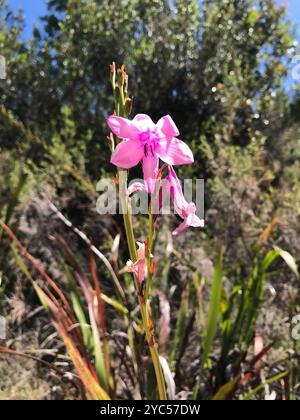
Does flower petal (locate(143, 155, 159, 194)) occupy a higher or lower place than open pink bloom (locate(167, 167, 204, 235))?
higher

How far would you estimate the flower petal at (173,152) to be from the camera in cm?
58

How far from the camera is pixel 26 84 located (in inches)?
195

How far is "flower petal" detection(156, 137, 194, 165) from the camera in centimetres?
58

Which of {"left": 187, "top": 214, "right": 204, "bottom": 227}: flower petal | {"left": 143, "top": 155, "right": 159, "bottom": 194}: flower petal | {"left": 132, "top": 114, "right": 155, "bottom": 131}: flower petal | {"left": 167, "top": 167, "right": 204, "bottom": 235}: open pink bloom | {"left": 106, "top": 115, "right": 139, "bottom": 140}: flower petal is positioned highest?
{"left": 132, "top": 114, "right": 155, "bottom": 131}: flower petal

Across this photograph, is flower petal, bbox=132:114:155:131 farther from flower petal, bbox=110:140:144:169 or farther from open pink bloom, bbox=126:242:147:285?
open pink bloom, bbox=126:242:147:285

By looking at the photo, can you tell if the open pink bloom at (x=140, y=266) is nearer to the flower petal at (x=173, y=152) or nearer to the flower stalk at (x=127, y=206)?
the flower stalk at (x=127, y=206)

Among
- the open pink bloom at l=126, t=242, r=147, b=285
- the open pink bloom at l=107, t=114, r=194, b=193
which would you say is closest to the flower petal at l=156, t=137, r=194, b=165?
the open pink bloom at l=107, t=114, r=194, b=193

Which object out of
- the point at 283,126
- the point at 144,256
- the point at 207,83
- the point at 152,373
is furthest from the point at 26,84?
the point at 144,256

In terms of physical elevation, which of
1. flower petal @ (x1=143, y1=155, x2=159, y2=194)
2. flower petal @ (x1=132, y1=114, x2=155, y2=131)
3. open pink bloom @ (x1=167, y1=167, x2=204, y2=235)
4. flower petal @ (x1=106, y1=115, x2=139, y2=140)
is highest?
flower petal @ (x1=132, y1=114, x2=155, y2=131)

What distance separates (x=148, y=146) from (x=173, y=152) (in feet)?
0.10

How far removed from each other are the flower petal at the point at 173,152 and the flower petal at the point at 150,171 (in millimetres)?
11

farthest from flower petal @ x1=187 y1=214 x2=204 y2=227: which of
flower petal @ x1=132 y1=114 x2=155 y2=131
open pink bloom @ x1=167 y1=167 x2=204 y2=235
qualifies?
flower petal @ x1=132 y1=114 x2=155 y2=131

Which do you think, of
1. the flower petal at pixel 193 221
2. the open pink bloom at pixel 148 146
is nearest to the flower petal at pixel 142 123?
the open pink bloom at pixel 148 146

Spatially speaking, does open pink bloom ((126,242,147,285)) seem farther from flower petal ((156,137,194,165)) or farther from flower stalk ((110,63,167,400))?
flower petal ((156,137,194,165))
